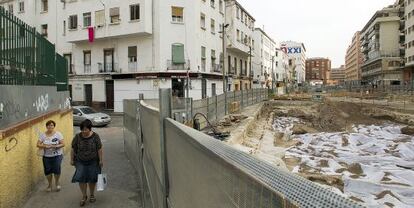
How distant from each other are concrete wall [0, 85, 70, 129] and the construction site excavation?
13.0 feet

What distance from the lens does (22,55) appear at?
8.89 metres

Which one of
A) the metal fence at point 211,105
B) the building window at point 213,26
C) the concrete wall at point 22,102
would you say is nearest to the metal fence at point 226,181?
the metal fence at point 211,105

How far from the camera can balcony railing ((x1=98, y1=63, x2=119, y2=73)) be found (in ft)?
130

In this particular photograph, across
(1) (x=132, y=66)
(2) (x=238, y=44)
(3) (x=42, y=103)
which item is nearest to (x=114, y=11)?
(1) (x=132, y=66)

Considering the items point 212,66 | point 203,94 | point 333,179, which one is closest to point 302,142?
point 333,179

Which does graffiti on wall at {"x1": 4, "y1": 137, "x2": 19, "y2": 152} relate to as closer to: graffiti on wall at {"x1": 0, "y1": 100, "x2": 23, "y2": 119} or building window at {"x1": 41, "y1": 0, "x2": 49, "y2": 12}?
graffiti on wall at {"x1": 0, "y1": 100, "x2": 23, "y2": 119}

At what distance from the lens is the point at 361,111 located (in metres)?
37.2

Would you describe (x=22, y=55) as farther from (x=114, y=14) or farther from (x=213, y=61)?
(x=213, y=61)

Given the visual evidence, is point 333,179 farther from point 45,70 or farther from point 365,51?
point 365,51

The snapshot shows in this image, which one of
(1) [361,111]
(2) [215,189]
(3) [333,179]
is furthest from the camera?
(1) [361,111]

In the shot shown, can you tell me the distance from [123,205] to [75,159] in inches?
47.5

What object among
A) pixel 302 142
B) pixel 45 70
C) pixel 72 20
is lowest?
pixel 302 142

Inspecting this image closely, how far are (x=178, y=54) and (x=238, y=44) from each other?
16.6 m

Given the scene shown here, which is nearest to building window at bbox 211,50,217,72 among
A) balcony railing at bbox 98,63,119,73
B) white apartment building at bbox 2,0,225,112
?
white apartment building at bbox 2,0,225,112
